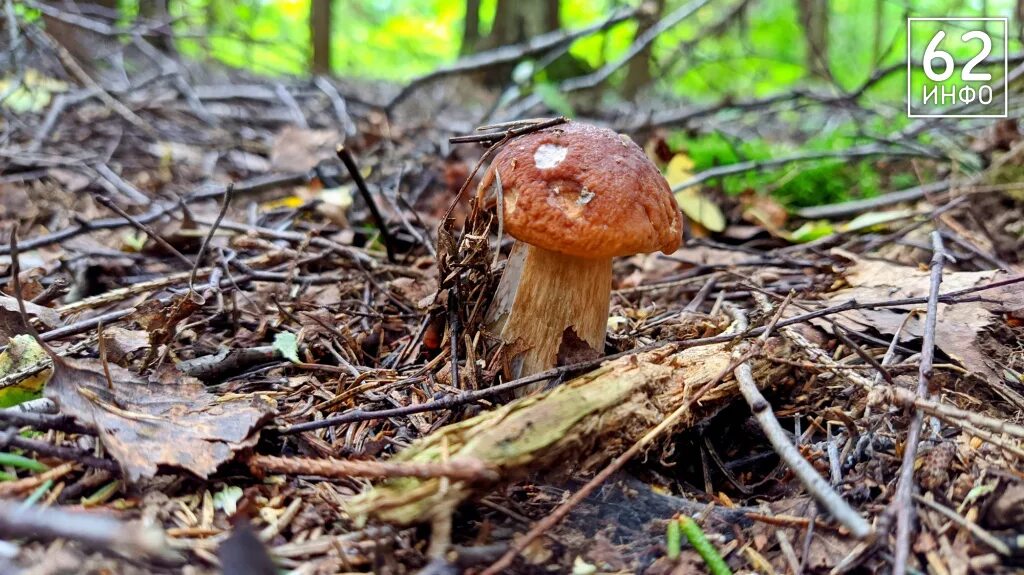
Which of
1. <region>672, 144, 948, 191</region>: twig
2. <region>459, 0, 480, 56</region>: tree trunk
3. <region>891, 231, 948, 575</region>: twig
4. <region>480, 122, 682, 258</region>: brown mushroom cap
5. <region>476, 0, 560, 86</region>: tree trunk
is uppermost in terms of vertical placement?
<region>459, 0, 480, 56</region>: tree trunk

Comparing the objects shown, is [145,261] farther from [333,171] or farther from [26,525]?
[26,525]

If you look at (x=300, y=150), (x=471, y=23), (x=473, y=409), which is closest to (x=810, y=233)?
(x=473, y=409)

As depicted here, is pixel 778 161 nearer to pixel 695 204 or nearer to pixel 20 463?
pixel 695 204

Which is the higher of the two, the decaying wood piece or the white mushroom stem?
the white mushroom stem

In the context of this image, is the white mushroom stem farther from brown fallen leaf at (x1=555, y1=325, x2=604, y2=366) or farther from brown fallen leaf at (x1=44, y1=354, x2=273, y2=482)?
brown fallen leaf at (x1=44, y1=354, x2=273, y2=482)

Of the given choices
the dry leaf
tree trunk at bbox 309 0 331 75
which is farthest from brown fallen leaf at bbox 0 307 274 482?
tree trunk at bbox 309 0 331 75

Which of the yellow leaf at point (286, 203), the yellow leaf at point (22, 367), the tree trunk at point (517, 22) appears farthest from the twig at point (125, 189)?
the tree trunk at point (517, 22)

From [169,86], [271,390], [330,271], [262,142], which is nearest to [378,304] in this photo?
[330,271]
